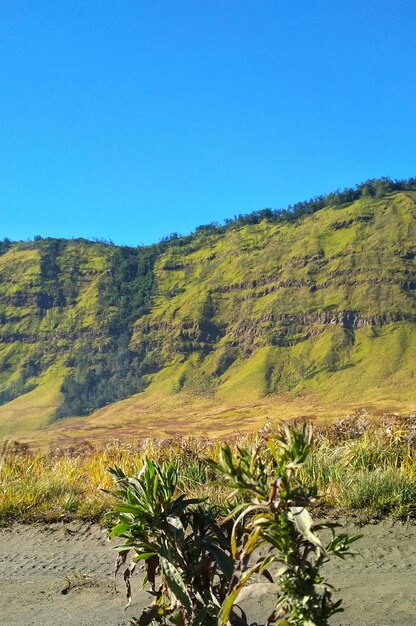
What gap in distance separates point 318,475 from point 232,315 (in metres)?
128

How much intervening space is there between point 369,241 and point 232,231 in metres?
42.9

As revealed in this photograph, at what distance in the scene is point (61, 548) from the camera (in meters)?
6.02

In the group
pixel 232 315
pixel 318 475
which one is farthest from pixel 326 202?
pixel 318 475

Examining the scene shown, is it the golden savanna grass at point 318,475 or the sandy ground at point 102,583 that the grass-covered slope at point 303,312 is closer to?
the golden savanna grass at point 318,475

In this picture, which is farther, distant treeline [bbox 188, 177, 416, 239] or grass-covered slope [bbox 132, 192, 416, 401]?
distant treeline [bbox 188, 177, 416, 239]

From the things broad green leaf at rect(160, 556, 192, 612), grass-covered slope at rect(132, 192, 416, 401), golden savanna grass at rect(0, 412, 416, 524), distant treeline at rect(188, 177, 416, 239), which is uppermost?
distant treeline at rect(188, 177, 416, 239)

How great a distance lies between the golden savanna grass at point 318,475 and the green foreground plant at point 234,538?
11.4 feet

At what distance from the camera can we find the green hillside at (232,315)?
113 m

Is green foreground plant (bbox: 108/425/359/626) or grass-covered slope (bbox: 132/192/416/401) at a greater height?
grass-covered slope (bbox: 132/192/416/401)

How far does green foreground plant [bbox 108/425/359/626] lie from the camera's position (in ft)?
6.35

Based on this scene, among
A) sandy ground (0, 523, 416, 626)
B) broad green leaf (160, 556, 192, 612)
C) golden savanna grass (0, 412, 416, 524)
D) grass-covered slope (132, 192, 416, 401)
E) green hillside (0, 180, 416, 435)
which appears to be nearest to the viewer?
broad green leaf (160, 556, 192, 612)

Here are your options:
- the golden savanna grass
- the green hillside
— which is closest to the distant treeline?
the green hillside

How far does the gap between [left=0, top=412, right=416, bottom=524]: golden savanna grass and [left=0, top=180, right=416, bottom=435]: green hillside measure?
81270mm

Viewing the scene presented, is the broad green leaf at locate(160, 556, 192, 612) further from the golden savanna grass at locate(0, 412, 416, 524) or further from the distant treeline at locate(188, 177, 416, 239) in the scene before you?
the distant treeline at locate(188, 177, 416, 239)
